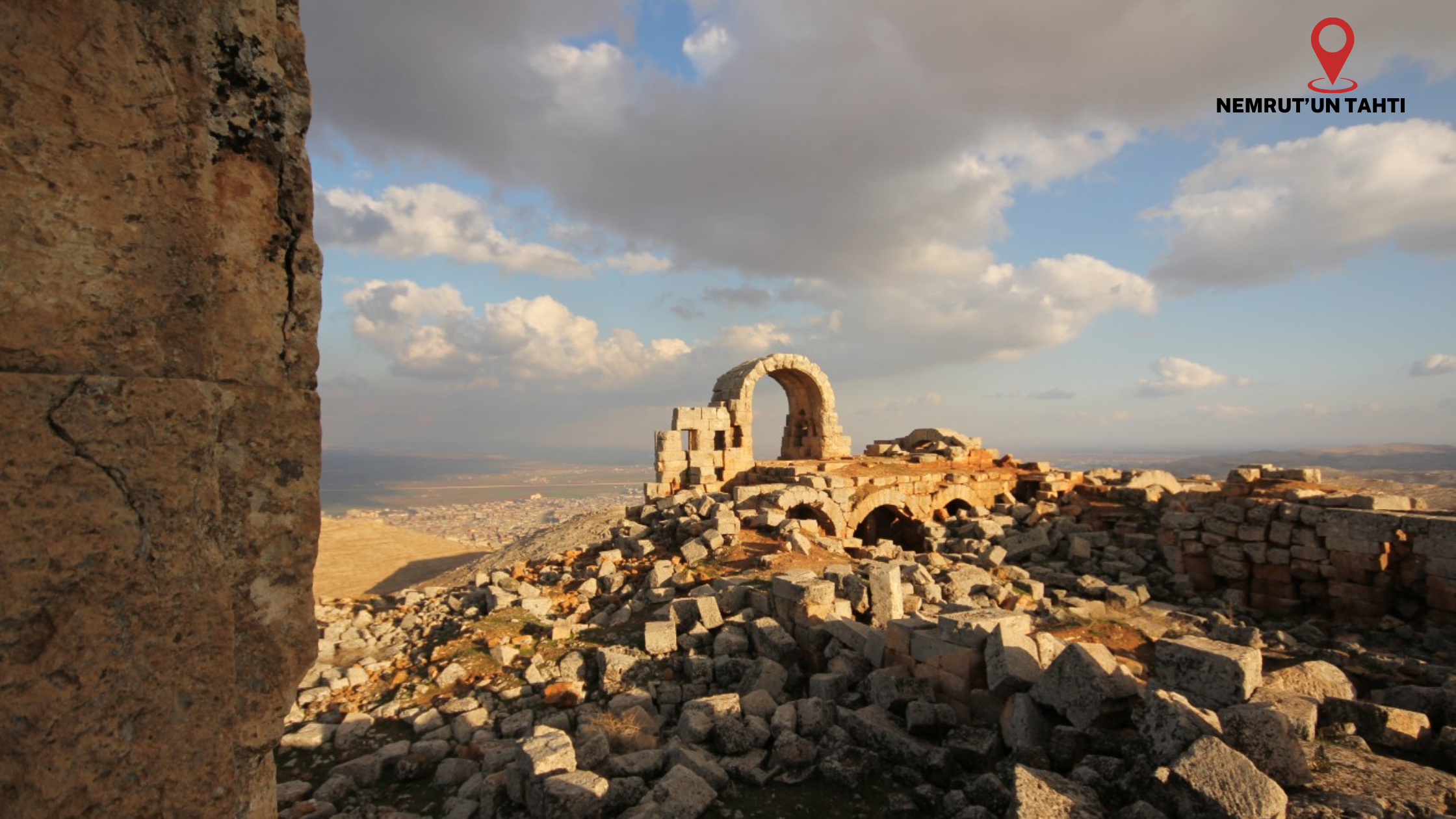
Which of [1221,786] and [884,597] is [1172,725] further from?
[884,597]

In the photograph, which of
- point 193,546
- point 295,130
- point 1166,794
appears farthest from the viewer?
point 1166,794

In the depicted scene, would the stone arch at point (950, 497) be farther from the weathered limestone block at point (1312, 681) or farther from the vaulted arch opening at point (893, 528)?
the weathered limestone block at point (1312, 681)

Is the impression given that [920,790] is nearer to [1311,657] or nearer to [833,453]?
[1311,657]

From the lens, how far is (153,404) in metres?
1.78

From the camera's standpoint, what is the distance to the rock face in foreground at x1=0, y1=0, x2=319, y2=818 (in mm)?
1594

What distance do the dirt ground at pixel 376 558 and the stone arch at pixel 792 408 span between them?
1002cm

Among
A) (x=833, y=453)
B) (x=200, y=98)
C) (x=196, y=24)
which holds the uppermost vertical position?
(x=196, y=24)

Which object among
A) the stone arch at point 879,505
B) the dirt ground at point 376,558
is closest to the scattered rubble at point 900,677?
the stone arch at point 879,505

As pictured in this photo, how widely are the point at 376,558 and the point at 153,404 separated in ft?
76.4

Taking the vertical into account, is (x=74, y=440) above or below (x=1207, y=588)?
above

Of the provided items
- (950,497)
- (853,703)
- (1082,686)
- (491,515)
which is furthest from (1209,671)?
(491,515)

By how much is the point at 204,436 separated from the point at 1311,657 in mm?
11152

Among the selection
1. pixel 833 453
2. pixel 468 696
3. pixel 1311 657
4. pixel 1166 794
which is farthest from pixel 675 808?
pixel 833 453

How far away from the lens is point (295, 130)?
2.23m
